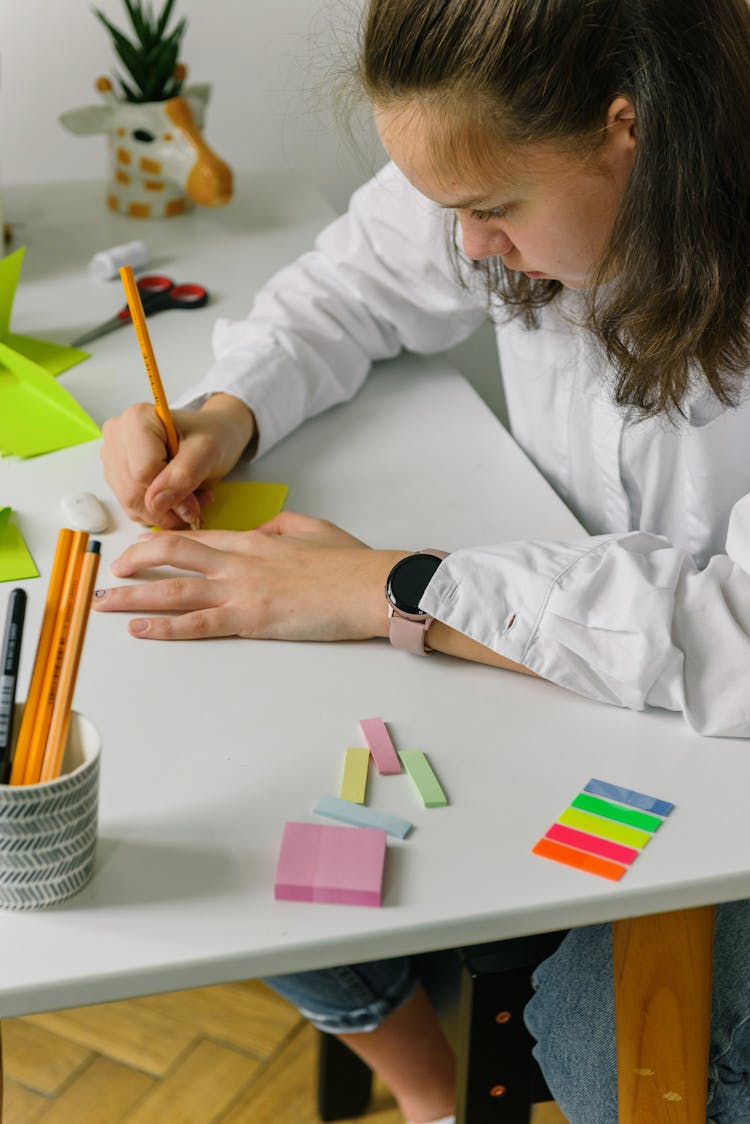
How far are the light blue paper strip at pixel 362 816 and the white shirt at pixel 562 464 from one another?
0.15m

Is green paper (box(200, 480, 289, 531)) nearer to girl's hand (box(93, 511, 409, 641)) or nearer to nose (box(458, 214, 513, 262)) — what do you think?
girl's hand (box(93, 511, 409, 641))

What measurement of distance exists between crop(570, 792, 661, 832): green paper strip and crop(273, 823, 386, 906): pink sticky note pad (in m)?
0.11

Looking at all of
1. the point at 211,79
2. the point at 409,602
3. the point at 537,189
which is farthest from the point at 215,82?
the point at 409,602

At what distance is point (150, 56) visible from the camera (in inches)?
56.6

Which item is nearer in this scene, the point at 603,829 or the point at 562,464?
the point at 603,829

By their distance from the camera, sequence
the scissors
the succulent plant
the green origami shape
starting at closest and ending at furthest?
the green origami shape
the scissors
the succulent plant

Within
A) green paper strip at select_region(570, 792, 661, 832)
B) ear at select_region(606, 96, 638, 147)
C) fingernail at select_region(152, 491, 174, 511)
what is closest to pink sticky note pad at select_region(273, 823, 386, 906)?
green paper strip at select_region(570, 792, 661, 832)

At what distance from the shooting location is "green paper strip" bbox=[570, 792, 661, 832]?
2.16 feet

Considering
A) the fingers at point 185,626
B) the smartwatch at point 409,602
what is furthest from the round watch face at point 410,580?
the fingers at point 185,626

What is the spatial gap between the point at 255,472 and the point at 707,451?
361 millimetres

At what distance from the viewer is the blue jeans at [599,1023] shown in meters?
0.78

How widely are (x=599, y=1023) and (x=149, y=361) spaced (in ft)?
1.83

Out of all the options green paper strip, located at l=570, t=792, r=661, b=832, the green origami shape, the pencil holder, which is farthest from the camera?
the green origami shape

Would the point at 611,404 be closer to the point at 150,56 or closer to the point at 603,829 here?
the point at 603,829
